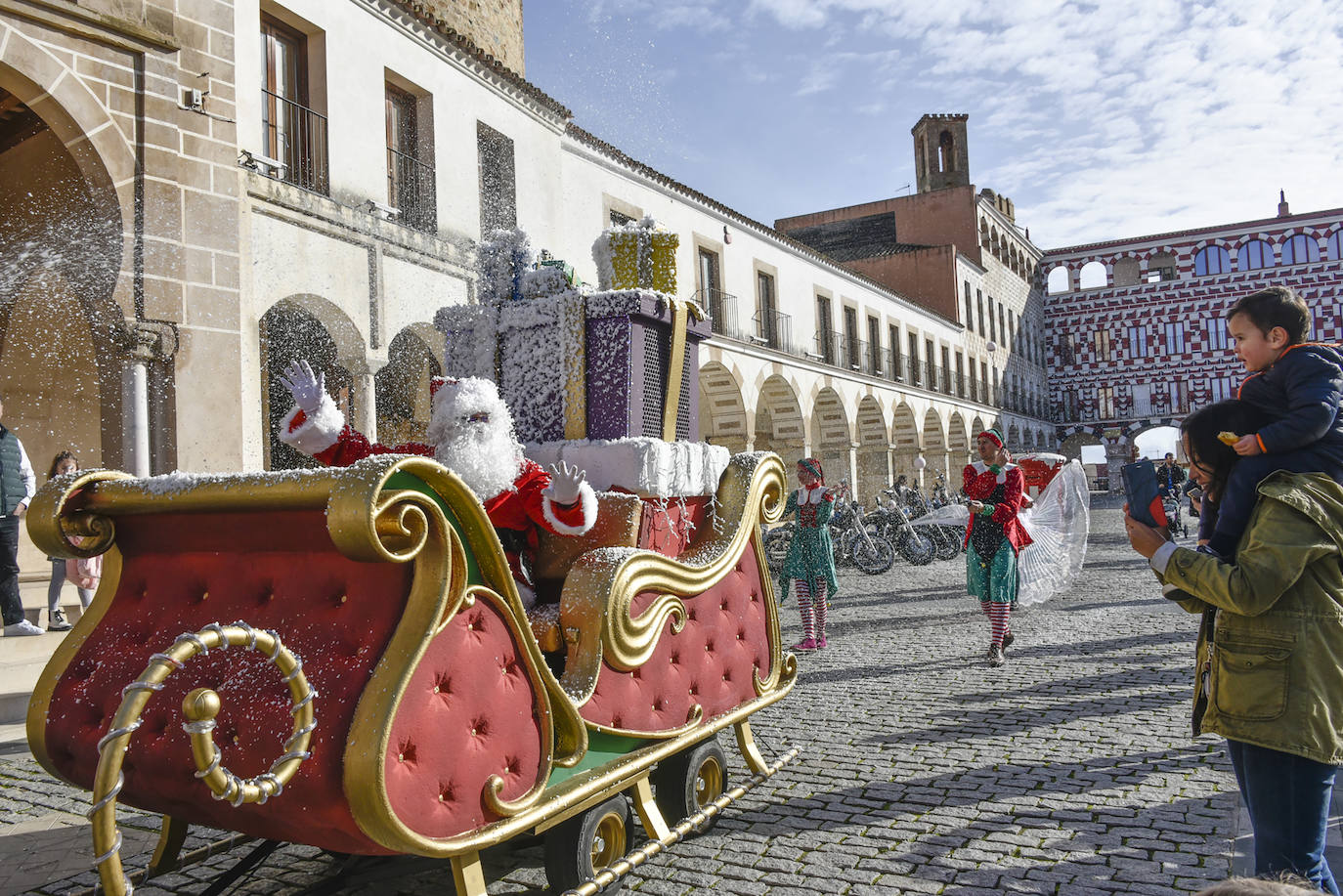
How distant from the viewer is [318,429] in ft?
9.17

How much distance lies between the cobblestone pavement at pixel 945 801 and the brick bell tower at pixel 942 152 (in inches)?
1454

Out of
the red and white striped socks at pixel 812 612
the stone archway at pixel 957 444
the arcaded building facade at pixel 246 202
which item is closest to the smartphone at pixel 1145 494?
the arcaded building facade at pixel 246 202

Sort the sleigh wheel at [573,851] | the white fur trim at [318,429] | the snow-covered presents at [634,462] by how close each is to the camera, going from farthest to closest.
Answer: the snow-covered presents at [634,462] → the white fur trim at [318,429] → the sleigh wheel at [573,851]

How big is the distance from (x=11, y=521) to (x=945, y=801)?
5.98m

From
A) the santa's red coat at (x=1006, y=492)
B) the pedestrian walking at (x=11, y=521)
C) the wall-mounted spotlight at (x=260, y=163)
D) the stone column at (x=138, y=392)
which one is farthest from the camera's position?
the wall-mounted spotlight at (x=260, y=163)

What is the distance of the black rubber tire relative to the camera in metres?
13.3

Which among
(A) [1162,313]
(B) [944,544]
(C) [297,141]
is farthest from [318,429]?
(A) [1162,313]

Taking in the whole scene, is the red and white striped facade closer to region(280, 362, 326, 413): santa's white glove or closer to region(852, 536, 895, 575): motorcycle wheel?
region(852, 536, 895, 575): motorcycle wheel

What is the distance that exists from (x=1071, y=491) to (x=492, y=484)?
785 centimetres

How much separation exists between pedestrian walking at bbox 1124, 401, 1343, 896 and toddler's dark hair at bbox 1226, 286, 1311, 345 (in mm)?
416

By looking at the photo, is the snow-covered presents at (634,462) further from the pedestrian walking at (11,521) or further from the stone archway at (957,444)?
the stone archway at (957,444)

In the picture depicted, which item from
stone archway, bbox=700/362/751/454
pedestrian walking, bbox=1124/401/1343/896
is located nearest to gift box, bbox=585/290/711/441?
pedestrian walking, bbox=1124/401/1343/896

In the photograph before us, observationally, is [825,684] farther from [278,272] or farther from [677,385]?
[278,272]

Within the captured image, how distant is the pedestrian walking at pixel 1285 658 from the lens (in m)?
1.93
